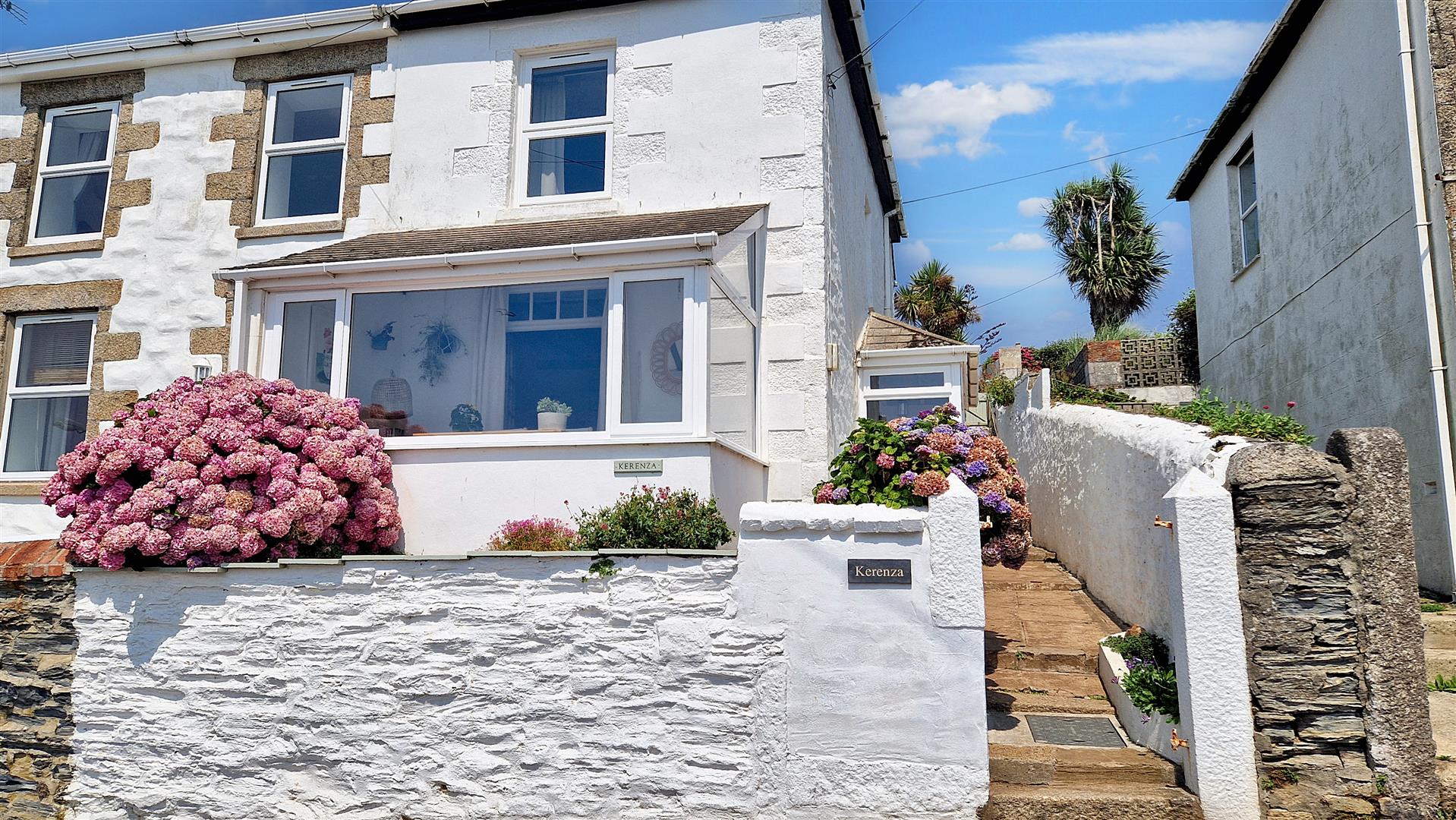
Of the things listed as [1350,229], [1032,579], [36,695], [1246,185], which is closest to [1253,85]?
[1246,185]

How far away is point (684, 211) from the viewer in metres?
9.34

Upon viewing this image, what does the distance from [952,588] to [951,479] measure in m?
0.68

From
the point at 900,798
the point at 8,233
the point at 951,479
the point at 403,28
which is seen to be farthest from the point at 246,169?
the point at 900,798

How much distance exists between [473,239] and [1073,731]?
6.61 meters

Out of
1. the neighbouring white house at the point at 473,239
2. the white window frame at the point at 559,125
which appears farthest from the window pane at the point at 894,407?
the white window frame at the point at 559,125

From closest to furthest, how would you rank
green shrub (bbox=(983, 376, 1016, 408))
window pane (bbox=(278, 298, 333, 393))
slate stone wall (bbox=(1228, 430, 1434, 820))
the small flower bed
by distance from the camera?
slate stone wall (bbox=(1228, 430, 1434, 820)) < the small flower bed < window pane (bbox=(278, 298, 333, 393)) < green shrub (bbox=(983, 376, 1016, 408))

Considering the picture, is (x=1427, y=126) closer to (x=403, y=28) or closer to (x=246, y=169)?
(x=403, y=28)

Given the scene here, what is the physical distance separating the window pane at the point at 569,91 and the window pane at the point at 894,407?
16.5ft

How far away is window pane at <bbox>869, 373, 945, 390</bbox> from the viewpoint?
11.9m

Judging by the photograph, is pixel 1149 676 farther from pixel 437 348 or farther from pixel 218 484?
pixel 218 484

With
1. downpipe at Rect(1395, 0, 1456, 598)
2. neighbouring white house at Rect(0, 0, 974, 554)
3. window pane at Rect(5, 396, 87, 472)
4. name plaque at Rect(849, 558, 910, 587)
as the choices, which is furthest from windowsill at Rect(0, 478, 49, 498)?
downpipe at Rect(1395, 0, 1456, 598)

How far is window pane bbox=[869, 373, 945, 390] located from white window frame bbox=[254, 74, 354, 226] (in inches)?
273

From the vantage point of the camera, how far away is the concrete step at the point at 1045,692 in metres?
6.23

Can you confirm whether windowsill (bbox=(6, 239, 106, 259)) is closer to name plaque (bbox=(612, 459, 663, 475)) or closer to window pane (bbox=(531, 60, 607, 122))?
window pane (bbox=(531, 60, 607, 122))
